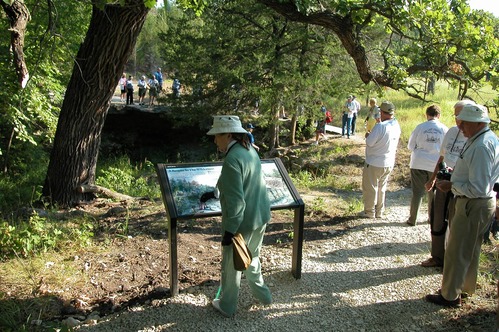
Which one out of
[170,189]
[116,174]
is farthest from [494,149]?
[116,174]

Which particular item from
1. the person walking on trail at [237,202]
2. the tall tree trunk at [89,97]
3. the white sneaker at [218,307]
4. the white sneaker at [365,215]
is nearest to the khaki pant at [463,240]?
the person walking on trail at [237,202]

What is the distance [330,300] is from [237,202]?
65.7 inches

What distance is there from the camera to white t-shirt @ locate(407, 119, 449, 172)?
6.30m

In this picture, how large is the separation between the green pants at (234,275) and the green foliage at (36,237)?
2.41 meters

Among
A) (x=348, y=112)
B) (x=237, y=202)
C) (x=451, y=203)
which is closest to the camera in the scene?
(x=237, y=202)

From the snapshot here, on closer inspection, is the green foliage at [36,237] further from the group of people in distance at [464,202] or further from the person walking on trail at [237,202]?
the group of people in distance at [464,202]

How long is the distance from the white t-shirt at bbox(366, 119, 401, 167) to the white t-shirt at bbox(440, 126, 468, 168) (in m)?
1.20

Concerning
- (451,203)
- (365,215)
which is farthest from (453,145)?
(365,215)

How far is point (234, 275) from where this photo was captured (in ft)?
13.3

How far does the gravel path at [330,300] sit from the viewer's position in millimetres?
4055

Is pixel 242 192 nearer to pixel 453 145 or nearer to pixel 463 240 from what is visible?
pixel 463 240

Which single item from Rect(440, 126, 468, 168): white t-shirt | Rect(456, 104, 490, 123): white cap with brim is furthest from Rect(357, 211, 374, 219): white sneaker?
Rect(456, 104, 490, 123): white cap with brim

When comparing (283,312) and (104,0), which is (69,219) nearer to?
(104,0)

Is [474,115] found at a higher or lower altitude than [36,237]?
higher
